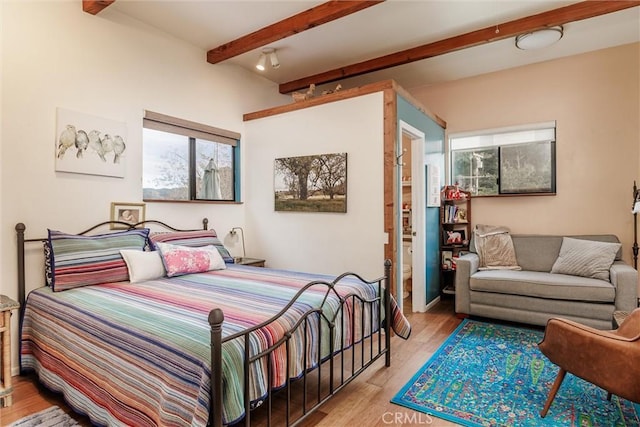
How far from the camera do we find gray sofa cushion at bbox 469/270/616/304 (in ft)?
10.0

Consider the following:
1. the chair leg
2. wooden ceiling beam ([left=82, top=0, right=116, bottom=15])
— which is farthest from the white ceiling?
the chair leg

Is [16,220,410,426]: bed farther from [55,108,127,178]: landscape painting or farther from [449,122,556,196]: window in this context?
[449,122,556,196]: window

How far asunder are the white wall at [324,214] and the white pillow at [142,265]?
1510mm

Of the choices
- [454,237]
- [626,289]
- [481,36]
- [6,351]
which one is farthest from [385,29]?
[6,351]

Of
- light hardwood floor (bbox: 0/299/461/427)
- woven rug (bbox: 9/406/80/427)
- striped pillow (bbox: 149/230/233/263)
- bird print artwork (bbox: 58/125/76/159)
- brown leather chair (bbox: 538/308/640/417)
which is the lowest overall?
light hardwood floor (bbox: 0/299/461/427)

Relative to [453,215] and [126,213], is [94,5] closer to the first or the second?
[126,213]

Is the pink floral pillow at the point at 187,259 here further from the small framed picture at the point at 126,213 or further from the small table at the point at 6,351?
the small table at the point at 6,351

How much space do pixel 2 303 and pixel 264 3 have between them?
2.90 m

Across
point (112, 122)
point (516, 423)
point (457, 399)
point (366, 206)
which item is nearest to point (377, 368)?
point (457, 399)

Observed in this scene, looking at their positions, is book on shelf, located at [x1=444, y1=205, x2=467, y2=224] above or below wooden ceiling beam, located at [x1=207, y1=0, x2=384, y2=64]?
below

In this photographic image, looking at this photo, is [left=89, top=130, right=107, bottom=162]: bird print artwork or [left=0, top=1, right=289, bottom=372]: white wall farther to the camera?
[left=89, top=130, right=107, bottom=162]: bird print artwork

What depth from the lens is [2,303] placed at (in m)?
2.12

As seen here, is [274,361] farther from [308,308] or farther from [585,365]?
[585,365]

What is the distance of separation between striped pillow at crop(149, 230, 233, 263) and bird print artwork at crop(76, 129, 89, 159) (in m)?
0.88
